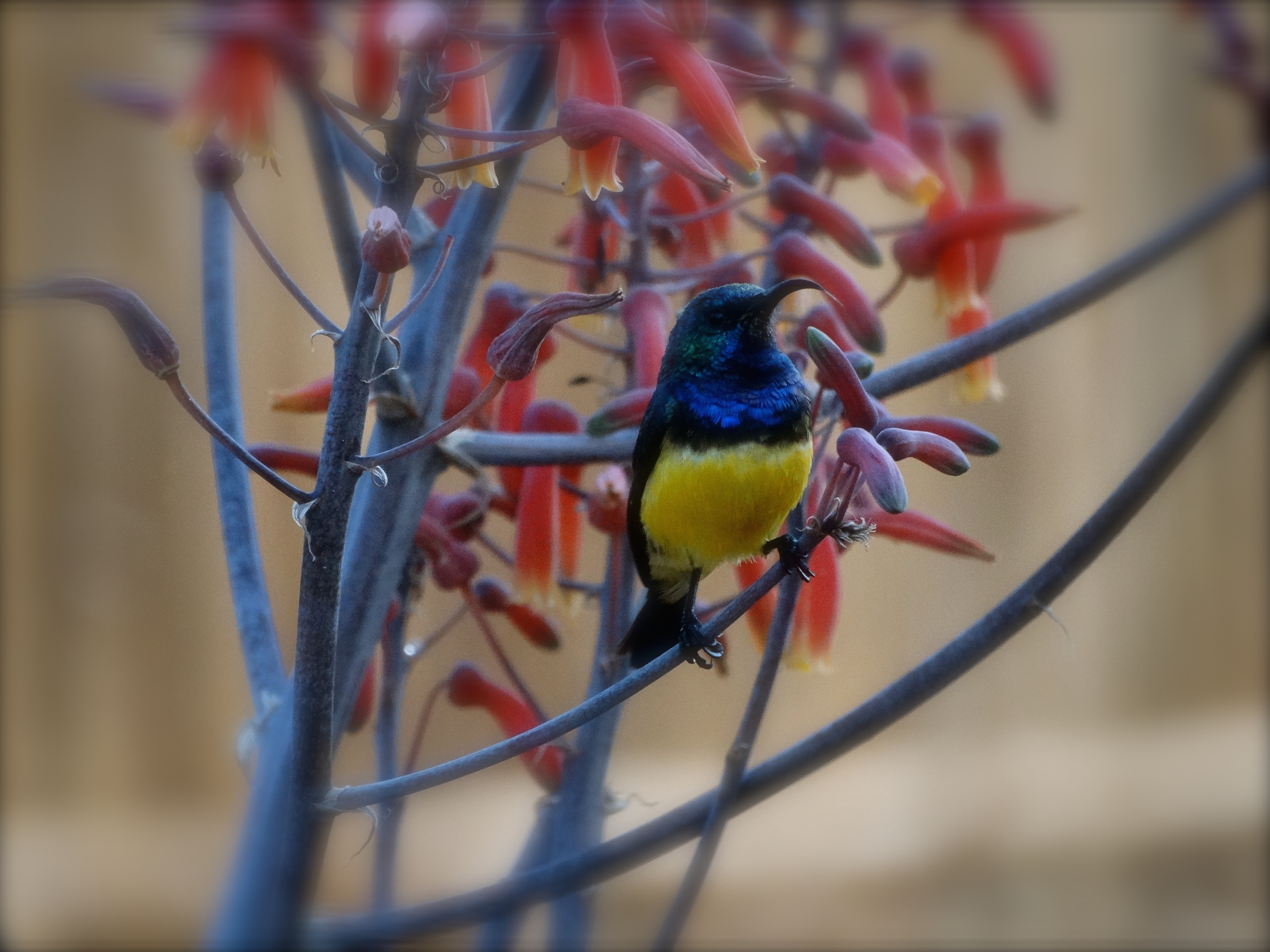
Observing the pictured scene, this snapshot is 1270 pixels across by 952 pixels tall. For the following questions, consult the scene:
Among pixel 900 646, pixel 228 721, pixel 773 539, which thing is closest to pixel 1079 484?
pixel 900 646

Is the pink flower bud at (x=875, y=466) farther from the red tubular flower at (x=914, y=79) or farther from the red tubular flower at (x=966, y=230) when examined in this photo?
the red tubular flower at (x=914, y=79)

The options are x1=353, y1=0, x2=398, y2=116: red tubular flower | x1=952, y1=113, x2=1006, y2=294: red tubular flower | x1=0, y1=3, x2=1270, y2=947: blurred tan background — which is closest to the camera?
x1=353, y1=0, x2=398, y2=116: red tubular flower

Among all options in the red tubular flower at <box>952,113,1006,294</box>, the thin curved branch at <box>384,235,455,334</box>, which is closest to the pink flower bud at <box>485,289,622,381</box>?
the thin curved branch at <box>384,235,455,334</box>

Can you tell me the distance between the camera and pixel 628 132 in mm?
239

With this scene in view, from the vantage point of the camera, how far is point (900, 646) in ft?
2.42

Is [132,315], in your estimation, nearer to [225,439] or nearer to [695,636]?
[225,439]

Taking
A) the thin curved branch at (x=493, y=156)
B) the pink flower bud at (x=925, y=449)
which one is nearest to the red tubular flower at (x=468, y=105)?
the thin curved branch at (x=493, y=156)

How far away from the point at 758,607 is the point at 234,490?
17 centimetres

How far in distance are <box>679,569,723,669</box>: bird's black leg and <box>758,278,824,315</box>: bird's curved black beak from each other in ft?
0.28

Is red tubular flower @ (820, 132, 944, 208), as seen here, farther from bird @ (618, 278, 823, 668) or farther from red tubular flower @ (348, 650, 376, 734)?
red tubular flower @ (348, 650, 376, 734)

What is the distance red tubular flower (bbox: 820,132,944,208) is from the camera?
1.13 ft

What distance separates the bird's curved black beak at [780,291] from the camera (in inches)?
9.5

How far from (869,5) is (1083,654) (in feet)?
1.96

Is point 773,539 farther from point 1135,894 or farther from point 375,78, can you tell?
point 1135,894
